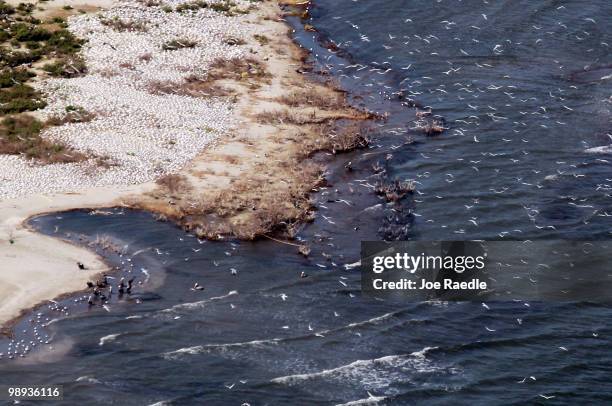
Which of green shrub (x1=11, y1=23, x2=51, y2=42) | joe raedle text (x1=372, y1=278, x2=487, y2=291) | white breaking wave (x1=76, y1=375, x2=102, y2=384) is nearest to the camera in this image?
white breaking wave (x1=76, y1=375, x2=102, y2=384)

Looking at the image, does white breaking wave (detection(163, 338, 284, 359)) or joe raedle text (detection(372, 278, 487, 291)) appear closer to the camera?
white breaking wave (detection(163, 338, 284, 359))

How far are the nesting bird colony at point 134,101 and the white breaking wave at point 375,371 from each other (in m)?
18.4

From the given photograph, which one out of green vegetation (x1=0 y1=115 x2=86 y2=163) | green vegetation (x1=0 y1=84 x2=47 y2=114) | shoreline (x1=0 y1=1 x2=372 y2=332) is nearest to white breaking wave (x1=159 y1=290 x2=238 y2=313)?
shoreline (x1=0 y1=1 x2=372 y2=332)

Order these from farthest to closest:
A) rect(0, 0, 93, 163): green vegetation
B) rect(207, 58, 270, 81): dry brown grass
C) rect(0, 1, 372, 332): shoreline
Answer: rect(207, 58, 270, 81): dry brown grass → rect(0, 0, 93, 163): green vegetation → rect(0, 1, 372, 332): shoreline

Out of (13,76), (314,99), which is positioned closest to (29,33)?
(13,76)

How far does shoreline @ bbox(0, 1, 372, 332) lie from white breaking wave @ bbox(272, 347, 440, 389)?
1072cm

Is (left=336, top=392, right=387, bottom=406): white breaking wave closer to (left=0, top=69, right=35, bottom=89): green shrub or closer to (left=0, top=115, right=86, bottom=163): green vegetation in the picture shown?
(left=0, top=115, right=86, bottom=163): green vegetation

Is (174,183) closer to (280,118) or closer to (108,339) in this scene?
(280,118)

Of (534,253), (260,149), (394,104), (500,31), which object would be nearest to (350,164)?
(260,149)

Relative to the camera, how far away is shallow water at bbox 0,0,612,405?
3597 centimetres

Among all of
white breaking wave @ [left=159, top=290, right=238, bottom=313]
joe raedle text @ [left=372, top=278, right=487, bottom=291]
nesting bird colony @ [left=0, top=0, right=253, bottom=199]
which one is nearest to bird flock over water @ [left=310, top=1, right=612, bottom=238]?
joe raedle text @ [left=372, top=278, right=487, bottom=291]

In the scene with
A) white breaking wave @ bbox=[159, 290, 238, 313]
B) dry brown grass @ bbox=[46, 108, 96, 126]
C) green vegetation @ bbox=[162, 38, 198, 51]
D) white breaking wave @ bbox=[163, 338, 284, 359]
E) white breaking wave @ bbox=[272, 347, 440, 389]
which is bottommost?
white breaking wave @ bbox=[272, 347, 440, 389]

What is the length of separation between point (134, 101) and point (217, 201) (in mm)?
13232

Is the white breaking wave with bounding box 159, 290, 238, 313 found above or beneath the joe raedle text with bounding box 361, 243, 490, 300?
beneath
